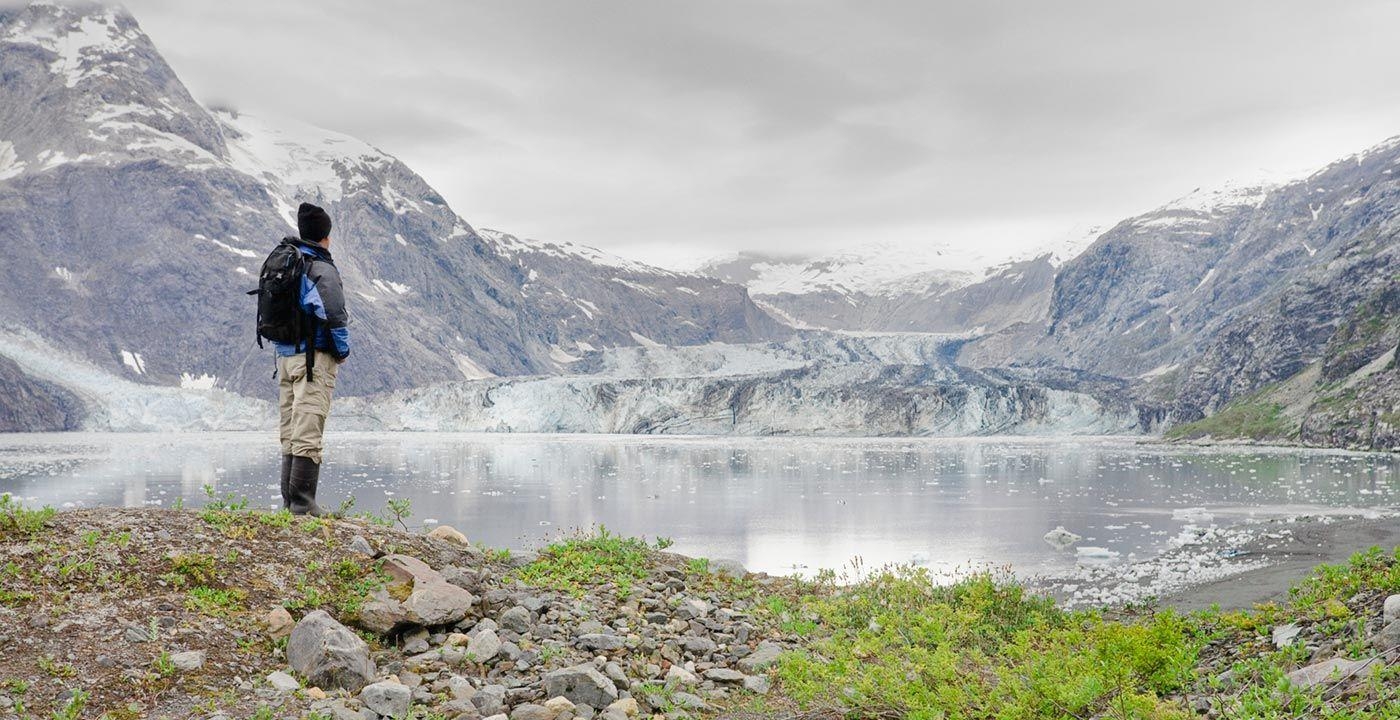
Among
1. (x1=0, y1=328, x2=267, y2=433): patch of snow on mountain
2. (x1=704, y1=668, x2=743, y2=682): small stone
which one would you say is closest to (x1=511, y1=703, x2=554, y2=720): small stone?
(x1=704, y1=668, x2=743, y2=682): small stone

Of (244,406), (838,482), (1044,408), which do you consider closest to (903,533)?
(838,482)

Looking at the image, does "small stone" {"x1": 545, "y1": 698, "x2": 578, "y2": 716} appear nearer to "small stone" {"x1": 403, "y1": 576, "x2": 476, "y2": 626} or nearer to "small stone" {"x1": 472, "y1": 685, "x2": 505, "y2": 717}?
"small stone" {"x1": 472, "y1": 685, "x2": 505, "y2": 717}

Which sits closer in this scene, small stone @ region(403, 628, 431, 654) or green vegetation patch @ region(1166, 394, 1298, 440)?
small stone @ region(403, 628, 431, 654)

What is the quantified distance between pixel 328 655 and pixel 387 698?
2.06 ft

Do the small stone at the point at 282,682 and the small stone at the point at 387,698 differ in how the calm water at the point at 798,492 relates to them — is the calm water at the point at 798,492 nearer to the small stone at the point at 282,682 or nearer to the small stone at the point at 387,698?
the small stone at the point at 387,698

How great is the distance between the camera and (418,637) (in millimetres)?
7246

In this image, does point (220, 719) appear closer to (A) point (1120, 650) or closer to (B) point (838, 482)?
(A) point (1120, 650)

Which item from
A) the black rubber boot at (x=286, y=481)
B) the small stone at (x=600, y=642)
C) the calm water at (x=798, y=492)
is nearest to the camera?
the small stone at (x=600, y=642)

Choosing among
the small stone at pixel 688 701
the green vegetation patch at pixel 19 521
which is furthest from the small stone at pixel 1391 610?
the green vegetation patch at pixel 19 521

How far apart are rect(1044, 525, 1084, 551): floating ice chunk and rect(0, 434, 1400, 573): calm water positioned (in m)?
0.29

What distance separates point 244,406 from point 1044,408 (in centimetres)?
10135

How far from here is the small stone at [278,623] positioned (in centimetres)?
673

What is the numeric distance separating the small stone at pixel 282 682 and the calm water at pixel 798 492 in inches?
603

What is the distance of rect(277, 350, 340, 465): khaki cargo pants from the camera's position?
8.83m
